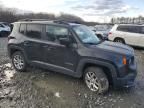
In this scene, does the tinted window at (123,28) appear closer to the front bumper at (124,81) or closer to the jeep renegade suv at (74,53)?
the jeep renegade suv at (74,53)

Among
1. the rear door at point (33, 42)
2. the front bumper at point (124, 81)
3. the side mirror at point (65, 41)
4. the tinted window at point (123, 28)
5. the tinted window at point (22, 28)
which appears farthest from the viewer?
the tinted window at point (123, 28)

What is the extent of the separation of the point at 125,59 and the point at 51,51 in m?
2.18

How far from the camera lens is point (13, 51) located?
7.64 meters

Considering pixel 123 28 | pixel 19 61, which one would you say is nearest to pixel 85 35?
pixel 19 61

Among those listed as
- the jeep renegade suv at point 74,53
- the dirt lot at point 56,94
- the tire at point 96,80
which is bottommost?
the dirt lot at point 56,94

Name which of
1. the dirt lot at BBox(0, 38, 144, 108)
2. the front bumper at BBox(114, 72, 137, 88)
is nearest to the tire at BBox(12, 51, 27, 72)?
the dirt lot at BBox(0, 38, 144, 108)

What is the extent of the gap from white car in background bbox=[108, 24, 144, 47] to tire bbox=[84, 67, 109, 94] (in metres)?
8.80

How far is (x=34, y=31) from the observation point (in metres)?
6.93

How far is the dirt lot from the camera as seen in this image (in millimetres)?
4949

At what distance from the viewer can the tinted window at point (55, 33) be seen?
6.16 metres

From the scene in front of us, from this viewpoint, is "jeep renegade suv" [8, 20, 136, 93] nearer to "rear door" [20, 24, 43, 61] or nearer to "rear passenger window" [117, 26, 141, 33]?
"rear door" [20, 24, 43, 61]

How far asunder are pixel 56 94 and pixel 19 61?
100 inches

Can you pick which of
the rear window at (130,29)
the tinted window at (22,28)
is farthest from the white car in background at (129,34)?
the tinted window at (22,28)

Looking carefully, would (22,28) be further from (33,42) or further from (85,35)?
(85,35)
